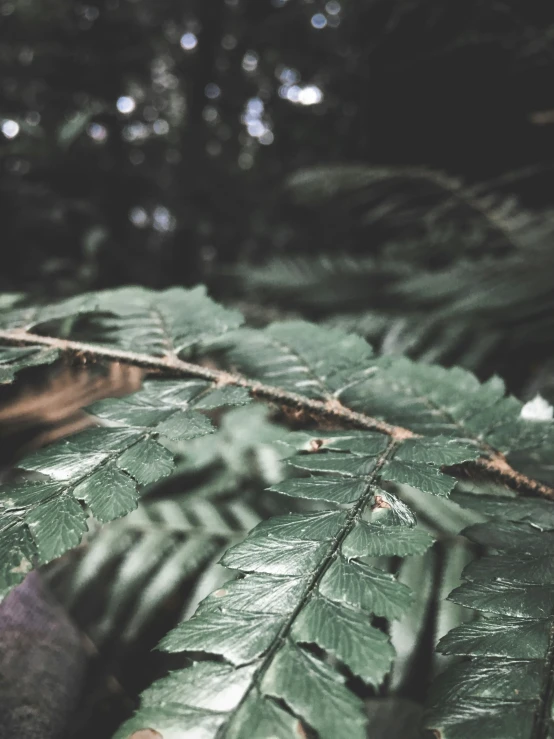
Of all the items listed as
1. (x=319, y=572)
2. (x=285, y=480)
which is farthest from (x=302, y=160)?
(x=319, y=572)

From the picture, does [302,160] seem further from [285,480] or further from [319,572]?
[319,572]

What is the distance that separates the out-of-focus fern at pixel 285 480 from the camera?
0.31 metres

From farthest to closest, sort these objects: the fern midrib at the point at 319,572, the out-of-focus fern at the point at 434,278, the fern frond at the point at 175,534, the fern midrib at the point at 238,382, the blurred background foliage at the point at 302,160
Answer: the blurred background foliage at the point at 302,160 → the out-of-focus fern at the point at 434,278 → the fern frond at the point at 175,534 → the fern midrib at the point at 238,382 → the fern midrib at the point at 319,572

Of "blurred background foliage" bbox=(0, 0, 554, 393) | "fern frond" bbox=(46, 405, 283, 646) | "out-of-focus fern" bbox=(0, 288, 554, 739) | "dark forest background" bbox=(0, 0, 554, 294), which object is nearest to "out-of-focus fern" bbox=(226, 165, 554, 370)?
"blurred background foliage" bbox=(0, 0, 554, 393)

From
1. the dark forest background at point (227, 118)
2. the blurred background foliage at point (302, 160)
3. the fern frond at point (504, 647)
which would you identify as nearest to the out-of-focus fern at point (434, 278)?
the blurred background foliage at point (302, 160)

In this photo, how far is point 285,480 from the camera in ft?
1.60

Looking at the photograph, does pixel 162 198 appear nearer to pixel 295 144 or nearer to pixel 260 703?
pixel 295 144

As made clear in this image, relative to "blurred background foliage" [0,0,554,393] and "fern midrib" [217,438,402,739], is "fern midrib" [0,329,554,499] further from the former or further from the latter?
"blurred background foliage" [0,0,554,393]

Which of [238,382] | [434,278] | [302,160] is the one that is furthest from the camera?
[302,160]

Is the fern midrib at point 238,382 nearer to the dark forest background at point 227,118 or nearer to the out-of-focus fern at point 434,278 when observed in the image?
the out-of-focus fern at point 434,278

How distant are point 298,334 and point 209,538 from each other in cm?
39

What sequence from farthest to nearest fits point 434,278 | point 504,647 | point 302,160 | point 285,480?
point 302,160
point 434,278
point 285,480
point 504,647

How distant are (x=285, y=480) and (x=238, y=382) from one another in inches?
6.3

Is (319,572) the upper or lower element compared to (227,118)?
lower
